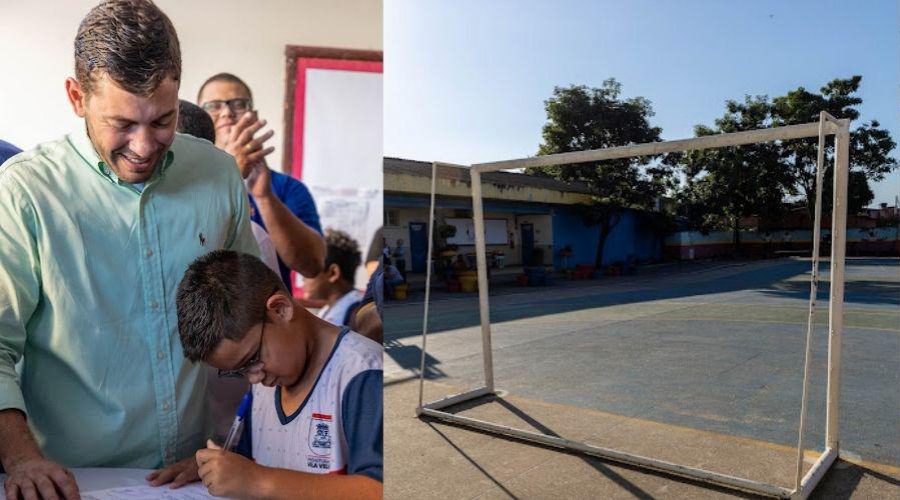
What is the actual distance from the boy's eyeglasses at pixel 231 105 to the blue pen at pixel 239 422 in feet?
2.24

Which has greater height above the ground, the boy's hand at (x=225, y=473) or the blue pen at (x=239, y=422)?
the blue pen at (x=239, y=422)

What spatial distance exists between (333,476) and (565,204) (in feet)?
41.3

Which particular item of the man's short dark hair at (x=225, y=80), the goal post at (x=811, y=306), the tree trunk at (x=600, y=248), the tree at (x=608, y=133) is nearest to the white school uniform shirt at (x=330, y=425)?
the man's short dark hair at (x=225, y=80)

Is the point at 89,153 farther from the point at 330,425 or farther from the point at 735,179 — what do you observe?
the point at 735,179

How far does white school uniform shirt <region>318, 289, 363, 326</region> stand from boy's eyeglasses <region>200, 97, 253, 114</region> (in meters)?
0.53

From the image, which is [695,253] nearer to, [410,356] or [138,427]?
[410,356]

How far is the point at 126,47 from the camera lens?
1.52 metres

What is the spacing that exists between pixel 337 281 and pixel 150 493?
646 mm

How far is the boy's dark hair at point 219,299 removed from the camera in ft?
5.28

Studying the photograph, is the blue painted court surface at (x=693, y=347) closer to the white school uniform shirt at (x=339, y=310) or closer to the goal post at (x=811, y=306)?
the goal post at (x=811, y=306)

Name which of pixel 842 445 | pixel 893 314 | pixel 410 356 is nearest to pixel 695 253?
pixel 893 314

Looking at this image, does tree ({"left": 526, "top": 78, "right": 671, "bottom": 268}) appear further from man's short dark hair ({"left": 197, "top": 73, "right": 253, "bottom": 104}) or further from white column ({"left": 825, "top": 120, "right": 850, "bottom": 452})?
man's short dark hair ({"left": 197, "top": 73, "right": 253, "bottom": 104})

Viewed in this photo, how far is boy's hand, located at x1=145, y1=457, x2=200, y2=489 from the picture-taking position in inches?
62.7

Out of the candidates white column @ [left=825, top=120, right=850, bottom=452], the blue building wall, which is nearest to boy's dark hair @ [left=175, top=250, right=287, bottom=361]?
white column @ [left=825, top=120, right=850, bottom=452]
